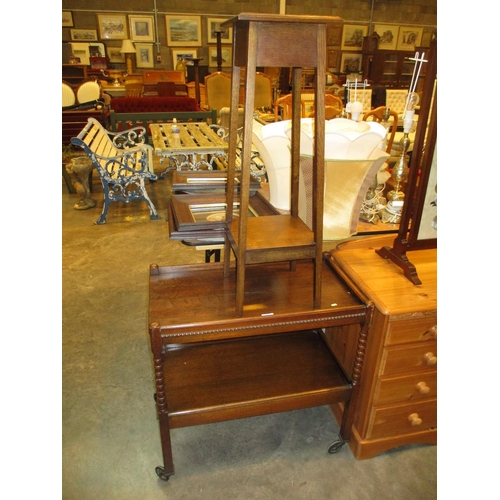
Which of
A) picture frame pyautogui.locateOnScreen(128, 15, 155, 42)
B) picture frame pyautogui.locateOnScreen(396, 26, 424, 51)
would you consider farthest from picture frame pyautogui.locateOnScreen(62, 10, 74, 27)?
picture frame pyautogui.locateOnScreen(396, 26, 424, 51)

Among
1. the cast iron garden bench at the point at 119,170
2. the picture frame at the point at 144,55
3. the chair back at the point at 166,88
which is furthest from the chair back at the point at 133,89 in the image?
the cast iron garden bench at the point at 119,170

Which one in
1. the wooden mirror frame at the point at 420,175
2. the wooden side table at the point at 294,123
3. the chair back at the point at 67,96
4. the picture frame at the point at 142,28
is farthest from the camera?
the picture frame at the point at 142,28

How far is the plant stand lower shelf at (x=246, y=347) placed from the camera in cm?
124

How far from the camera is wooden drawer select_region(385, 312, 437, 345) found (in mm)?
1317

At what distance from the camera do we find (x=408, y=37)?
1094cm

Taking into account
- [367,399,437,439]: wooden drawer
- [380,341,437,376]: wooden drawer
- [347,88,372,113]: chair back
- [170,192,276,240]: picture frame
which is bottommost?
[367,399,437,439]: wooden drawer

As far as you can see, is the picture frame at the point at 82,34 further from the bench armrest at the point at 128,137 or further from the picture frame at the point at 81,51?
the bench armrest at the point at 128,137

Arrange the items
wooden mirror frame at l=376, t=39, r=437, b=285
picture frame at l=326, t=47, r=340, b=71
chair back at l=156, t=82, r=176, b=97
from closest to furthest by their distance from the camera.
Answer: wooden mirror frame at l=376, t=39, r=437, b=285, chair back at l=156, t=82, r=176, b=97, picture frame at l=326, t=47, r=340, b=71

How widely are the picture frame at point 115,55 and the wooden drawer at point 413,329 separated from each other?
1069cm

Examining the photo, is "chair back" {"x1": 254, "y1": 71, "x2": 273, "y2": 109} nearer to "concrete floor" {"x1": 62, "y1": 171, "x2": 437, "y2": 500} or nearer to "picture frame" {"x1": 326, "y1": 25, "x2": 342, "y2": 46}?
"picture frame" {"x1": 326, "y1": 25, "x2": 342, "y2": 46}

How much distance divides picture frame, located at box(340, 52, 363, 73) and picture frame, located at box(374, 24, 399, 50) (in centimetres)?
68

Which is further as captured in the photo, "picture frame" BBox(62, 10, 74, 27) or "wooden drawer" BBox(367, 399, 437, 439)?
"picture frame" BBox(62, 10, 74, 27)

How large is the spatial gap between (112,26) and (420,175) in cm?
1050

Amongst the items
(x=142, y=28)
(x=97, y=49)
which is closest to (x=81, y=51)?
(x=97, y=49)
